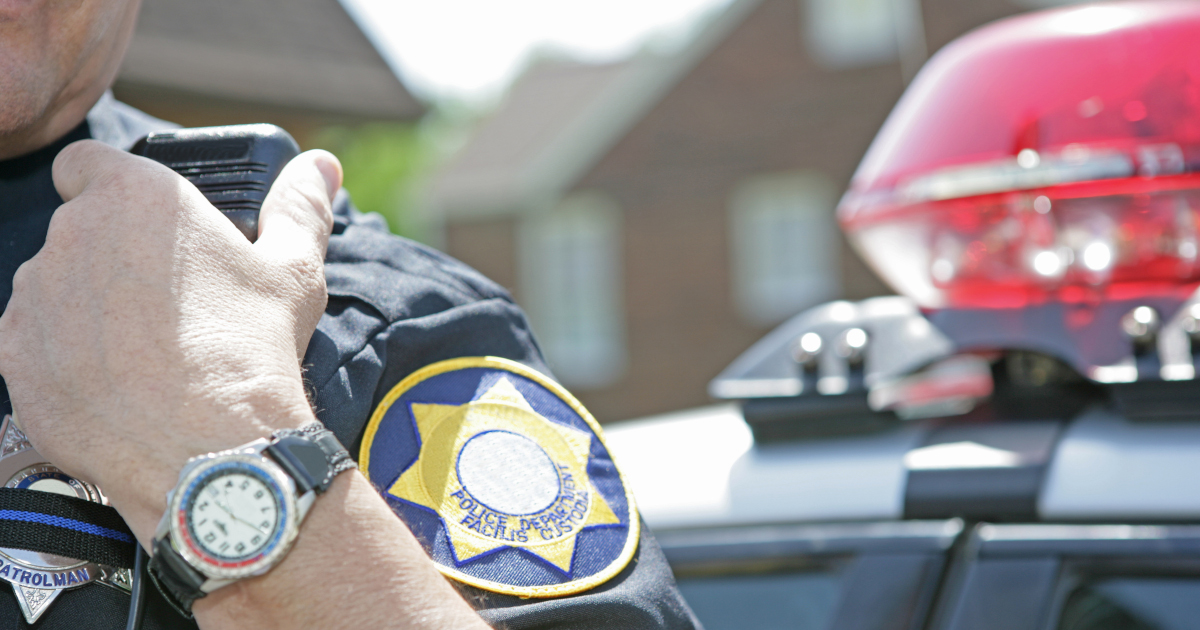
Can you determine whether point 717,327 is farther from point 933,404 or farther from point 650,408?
point 933,404

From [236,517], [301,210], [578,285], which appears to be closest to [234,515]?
[236,517]

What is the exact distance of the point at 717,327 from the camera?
48.3ft

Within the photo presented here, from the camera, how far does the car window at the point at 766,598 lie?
1.60 metres

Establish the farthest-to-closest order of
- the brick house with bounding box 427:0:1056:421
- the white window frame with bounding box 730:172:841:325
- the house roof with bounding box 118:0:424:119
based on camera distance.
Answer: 1. the white window frame with bounding box 730:172:841:325
2. the brick house with bounding box 427:0:1056:421
3. the house roof with bounding box 118:0:424:119

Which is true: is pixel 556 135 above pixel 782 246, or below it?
above

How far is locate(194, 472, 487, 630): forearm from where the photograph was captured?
0.89 metres

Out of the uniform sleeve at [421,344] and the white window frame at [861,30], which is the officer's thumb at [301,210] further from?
the white window frame at [861,30]

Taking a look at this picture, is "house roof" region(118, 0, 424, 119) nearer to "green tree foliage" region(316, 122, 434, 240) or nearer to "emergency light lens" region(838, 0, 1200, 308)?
"emergency light lens" region(838, 0, 1200, 308)

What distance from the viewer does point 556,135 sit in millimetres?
16438

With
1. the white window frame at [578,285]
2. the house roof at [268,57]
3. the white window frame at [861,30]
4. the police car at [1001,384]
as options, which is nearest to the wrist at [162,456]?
the police car at [1001,384]

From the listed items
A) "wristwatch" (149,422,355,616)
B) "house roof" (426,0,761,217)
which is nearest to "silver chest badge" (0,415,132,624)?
"wristwatch" (149,422,355,616)

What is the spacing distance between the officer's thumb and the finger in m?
0.11

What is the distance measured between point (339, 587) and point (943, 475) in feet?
3.04

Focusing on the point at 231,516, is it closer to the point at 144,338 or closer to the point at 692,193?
the point at 144,338
